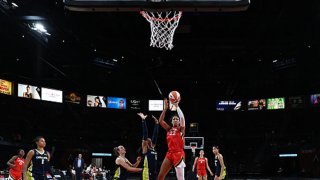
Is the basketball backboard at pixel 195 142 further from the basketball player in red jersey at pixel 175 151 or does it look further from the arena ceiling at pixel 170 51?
the basketball player in red jersey at pixel 175 151

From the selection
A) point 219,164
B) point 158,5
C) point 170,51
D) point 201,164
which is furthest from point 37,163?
point 170,51

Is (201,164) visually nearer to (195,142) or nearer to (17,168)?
(17,168)

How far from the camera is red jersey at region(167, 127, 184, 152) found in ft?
29.3

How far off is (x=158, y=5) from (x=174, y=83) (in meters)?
35.5

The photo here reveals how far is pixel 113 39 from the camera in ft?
109

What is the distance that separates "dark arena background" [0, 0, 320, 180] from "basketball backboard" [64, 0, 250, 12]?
15417 millimetres

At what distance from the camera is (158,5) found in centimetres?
940

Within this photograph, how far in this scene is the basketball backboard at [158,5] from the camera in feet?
29.9

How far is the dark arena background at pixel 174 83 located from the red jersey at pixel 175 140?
16.7 metres

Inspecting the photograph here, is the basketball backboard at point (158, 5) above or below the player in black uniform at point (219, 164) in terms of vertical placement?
above

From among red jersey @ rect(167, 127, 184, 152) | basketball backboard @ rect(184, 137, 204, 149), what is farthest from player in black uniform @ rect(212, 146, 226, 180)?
basketball backboard @ rect(184, 137, 204, 149)

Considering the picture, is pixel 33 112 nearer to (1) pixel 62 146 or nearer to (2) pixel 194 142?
(1) pixel 62 146

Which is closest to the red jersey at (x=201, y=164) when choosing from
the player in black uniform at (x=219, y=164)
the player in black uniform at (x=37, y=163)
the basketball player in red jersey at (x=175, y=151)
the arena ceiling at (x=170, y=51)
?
the player in black uniform at (x=219, y=164)

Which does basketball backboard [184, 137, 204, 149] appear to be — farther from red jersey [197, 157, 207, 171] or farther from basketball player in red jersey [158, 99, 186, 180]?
basketball player in red jersey [158, 99, 186, 180]
